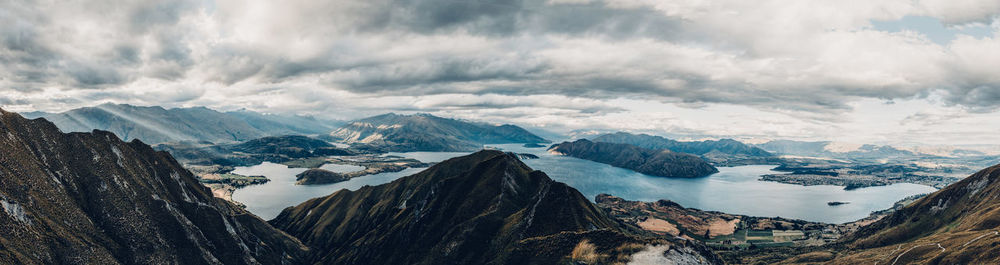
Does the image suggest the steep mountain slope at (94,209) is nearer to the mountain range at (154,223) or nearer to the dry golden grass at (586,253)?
the mountain range at (154,223)

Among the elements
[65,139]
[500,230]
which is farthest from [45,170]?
[500,230]

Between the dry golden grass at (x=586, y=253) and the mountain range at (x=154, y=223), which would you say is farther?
the dry golden grass at (x=586, y=253)

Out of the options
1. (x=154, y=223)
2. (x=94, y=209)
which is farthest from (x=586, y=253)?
(x=94, y=209)

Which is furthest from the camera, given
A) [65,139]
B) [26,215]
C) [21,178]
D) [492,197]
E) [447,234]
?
[492,197]

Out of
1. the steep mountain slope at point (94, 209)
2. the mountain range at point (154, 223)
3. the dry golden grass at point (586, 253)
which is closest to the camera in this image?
the steep mountain slope at point (94, 209)

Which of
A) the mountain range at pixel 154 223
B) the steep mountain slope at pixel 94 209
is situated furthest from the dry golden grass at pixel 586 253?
the steep mountain slope at pixel 94 209

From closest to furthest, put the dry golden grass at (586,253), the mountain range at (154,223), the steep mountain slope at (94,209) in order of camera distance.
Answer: the steep mountain slope at (94,209) → the mountain range at (154,223) → the dry golden grass at (586,253)

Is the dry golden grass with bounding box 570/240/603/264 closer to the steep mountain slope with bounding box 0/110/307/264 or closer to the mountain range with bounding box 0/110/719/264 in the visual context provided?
the mountain range with bounding box 0/110/719/264

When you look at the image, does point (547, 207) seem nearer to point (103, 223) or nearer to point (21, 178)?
point (103, 223)

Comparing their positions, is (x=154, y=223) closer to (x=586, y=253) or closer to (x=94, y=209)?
(x=94, y=209)
